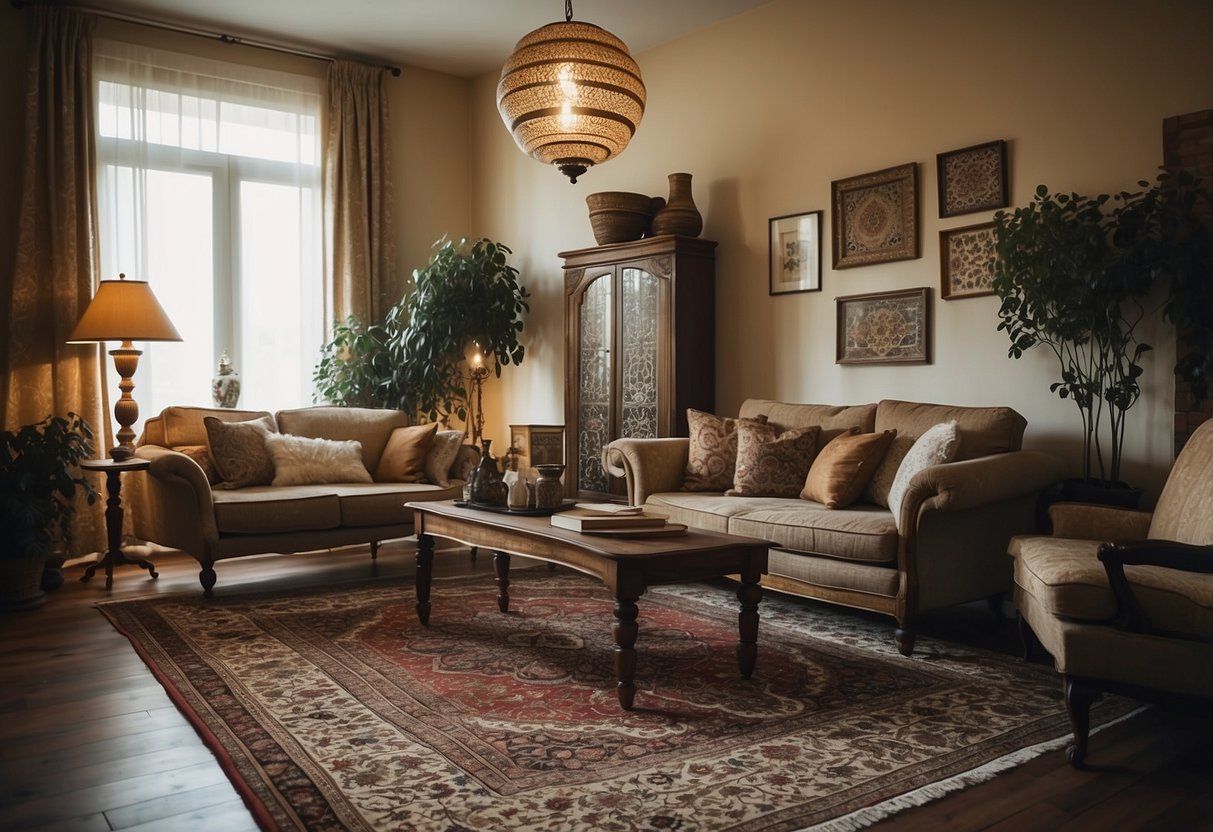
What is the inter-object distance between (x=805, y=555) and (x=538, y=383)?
3263 millimetres

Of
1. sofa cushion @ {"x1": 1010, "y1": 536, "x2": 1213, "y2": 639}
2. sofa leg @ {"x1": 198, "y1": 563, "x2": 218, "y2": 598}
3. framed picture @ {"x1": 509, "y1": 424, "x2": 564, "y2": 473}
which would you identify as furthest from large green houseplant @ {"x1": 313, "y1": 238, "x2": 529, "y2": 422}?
sofa cushion @ {"x1": 1010, "y1": 536, "x2": 1213, "y2": 639}

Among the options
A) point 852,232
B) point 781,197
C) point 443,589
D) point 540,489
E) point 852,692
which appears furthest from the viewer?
point 781,197

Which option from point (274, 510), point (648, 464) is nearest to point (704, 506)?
point (648, 464)

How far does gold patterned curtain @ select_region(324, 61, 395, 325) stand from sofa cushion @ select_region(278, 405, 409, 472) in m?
1.13

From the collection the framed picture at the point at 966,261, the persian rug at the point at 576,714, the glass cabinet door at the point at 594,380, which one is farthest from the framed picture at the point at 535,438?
the framed picture at the point at 966,261

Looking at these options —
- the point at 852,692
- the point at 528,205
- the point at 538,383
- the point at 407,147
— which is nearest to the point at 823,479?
the point at 852,692

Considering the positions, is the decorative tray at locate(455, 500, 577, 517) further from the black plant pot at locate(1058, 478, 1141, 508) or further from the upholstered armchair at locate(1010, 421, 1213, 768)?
the black plant pot at locate(1058, 478, 1141, 508)

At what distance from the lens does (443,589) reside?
4.37 meters

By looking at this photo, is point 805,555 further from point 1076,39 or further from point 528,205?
point 528,205

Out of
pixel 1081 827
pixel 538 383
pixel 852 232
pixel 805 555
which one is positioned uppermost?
pixel 852 232

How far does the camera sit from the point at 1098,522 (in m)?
3.08

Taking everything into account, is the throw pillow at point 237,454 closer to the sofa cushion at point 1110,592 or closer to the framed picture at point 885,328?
the framed picture at point 885,328

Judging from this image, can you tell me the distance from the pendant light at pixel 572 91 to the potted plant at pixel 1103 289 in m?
1.63

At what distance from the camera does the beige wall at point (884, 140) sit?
3.62 metres
